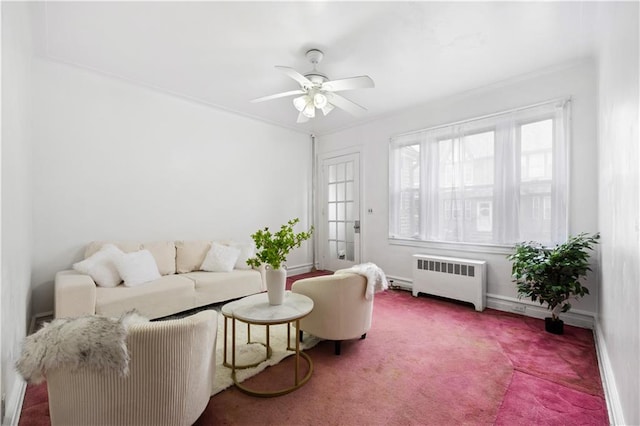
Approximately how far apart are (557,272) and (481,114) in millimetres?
2067

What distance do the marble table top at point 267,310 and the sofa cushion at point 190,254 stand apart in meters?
1.75

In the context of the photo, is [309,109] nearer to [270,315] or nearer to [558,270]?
[270,315]

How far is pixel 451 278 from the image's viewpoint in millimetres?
3766

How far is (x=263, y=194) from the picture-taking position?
197 inches

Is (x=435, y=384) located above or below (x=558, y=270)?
below

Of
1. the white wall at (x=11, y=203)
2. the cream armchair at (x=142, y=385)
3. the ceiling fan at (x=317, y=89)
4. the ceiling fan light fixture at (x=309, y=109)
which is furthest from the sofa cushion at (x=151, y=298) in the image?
the ceiling fan light fixture at (x=309, y=109)

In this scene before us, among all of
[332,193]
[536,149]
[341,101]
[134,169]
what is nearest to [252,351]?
[341,101]

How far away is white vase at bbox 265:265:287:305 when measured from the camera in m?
2.24

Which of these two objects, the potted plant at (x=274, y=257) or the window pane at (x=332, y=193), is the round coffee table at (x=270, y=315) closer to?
the potted plant at (x=274, y=257)

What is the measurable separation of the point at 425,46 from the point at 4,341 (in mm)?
3668

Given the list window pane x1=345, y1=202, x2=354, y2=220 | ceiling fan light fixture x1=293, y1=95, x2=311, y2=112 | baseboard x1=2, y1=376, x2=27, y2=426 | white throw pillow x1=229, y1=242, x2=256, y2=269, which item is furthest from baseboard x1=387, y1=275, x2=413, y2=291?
baseboard x1=2, y1=376, x2=27, y2=426

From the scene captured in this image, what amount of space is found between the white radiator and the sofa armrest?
370cm

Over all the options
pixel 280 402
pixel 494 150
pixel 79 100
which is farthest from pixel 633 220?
pixel 79 100

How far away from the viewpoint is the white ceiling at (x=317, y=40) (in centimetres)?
234
